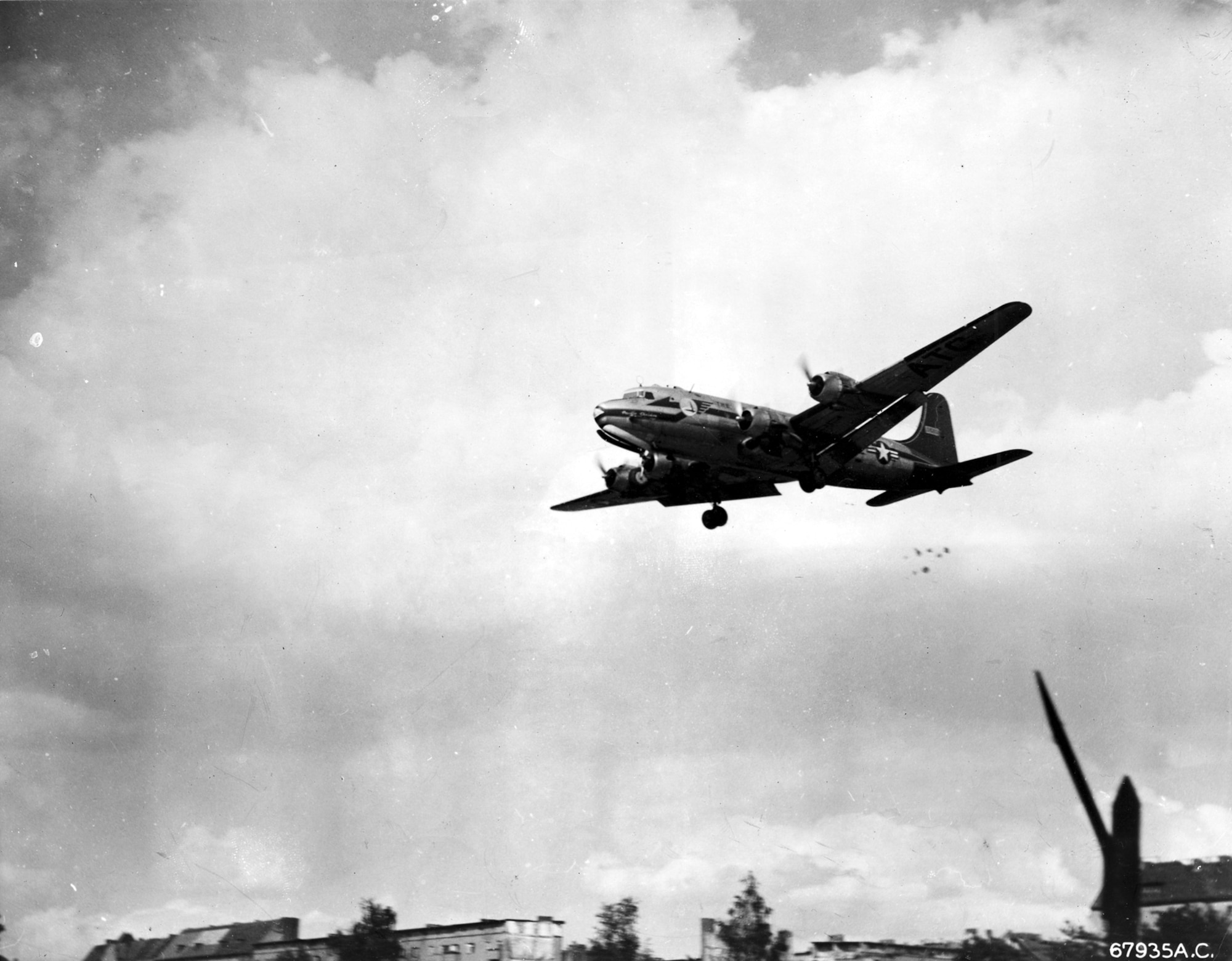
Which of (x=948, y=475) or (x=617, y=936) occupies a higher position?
(x=948, y=475)

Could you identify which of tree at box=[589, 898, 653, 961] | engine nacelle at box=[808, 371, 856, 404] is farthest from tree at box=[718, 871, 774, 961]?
engine nacelle at box=[808, 371, 856, 404]

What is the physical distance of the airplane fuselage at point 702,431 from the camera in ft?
94.5

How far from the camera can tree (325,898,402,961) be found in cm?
3512

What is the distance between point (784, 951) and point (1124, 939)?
32.3 ft

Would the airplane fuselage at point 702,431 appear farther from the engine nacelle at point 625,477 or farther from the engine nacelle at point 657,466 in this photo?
the engine nacelle at point 625,477

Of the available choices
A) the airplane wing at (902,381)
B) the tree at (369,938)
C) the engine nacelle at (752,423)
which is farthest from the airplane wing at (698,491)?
the tree at (369,938)

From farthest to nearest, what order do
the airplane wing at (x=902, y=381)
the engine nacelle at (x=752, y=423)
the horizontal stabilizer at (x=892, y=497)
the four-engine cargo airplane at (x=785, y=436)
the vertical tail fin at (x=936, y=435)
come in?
1. the vertical tail fin at (x=936, y=435)
2. the horizontal stabilizer at (x=892, y=497)
3. the engine nacelle at (x=752, y=423)
4. the four-engine cargo airplane at (x=785, y=436)
5. the airplane wing at (x=902, y=381)

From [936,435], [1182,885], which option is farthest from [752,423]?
[1182,885]

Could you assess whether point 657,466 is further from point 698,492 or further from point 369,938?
point 369,938

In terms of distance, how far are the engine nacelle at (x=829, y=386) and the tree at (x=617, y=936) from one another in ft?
54.4

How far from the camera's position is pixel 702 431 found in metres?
29.1

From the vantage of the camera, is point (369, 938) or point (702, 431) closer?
point (702, 431)

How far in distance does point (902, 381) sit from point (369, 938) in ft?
75.0

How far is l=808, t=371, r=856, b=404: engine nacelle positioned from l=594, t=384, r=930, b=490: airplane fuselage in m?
1.16
